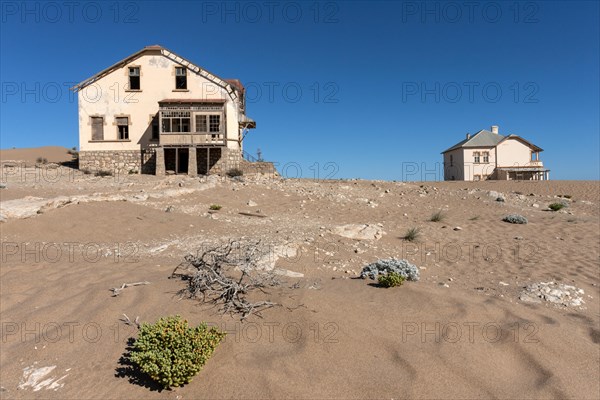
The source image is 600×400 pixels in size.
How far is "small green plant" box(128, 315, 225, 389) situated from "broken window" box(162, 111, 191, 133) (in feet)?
83.4

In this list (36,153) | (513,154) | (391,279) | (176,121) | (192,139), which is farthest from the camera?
(36,153)

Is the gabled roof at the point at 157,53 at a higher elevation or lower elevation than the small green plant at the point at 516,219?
higher

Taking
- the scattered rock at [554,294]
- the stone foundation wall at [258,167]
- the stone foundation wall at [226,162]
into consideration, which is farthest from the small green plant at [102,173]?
the scattered rock at [554,294]

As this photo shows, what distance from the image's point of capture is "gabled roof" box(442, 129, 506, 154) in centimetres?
4522

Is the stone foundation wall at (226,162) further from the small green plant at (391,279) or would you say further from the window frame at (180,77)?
the small green plant at (391,279)

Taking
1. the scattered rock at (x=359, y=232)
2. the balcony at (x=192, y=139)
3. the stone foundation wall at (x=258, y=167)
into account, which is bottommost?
the scattered rock at (x=359, y=232)

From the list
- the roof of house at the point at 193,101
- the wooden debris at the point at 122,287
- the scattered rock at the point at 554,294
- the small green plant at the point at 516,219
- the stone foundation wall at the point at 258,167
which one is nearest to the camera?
the wooden debris at the point at 122,287

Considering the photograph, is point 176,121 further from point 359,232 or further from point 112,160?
point 359,232

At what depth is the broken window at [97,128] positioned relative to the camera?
27.7 metres

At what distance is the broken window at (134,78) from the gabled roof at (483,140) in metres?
37.7

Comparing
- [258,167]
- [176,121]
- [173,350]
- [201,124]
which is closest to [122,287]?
[173,350]

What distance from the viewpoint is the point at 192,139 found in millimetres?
27422

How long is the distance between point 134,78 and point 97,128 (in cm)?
483

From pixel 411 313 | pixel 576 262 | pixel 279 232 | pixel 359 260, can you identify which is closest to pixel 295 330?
pixel 411 313
